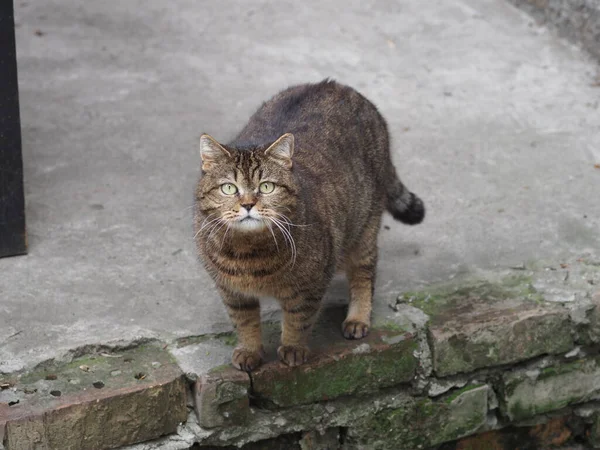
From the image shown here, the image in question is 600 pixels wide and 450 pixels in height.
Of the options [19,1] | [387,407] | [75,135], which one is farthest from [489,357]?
[19,1]

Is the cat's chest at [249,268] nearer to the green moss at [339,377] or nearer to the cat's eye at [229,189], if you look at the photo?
the cat's eye at [229,189]

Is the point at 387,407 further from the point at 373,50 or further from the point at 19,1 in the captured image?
the point at 19,1

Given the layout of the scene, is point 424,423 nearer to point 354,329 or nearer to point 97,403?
point 354,329

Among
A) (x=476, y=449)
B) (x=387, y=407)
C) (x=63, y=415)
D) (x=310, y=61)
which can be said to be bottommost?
(x=476, y=449)

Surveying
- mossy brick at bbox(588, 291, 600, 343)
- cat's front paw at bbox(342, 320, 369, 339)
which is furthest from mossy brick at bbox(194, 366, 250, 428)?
mossy brick at bbox(588, 291, 600, 343)

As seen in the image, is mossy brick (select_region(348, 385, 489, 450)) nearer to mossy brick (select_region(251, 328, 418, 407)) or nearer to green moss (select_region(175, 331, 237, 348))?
mossy brick (select_region(251, 328, 418, 407))

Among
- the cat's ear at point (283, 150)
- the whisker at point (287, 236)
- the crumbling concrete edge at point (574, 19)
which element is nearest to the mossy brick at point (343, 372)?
the whisker at point (287, 236)

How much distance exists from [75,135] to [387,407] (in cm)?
249

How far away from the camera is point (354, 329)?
152 inches

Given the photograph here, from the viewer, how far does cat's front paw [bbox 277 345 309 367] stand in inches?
144

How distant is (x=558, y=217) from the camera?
4.82 m

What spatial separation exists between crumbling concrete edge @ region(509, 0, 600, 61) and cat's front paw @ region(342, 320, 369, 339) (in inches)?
140

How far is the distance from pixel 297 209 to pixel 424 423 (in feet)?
4.15

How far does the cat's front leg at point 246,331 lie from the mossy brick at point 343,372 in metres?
0.05
